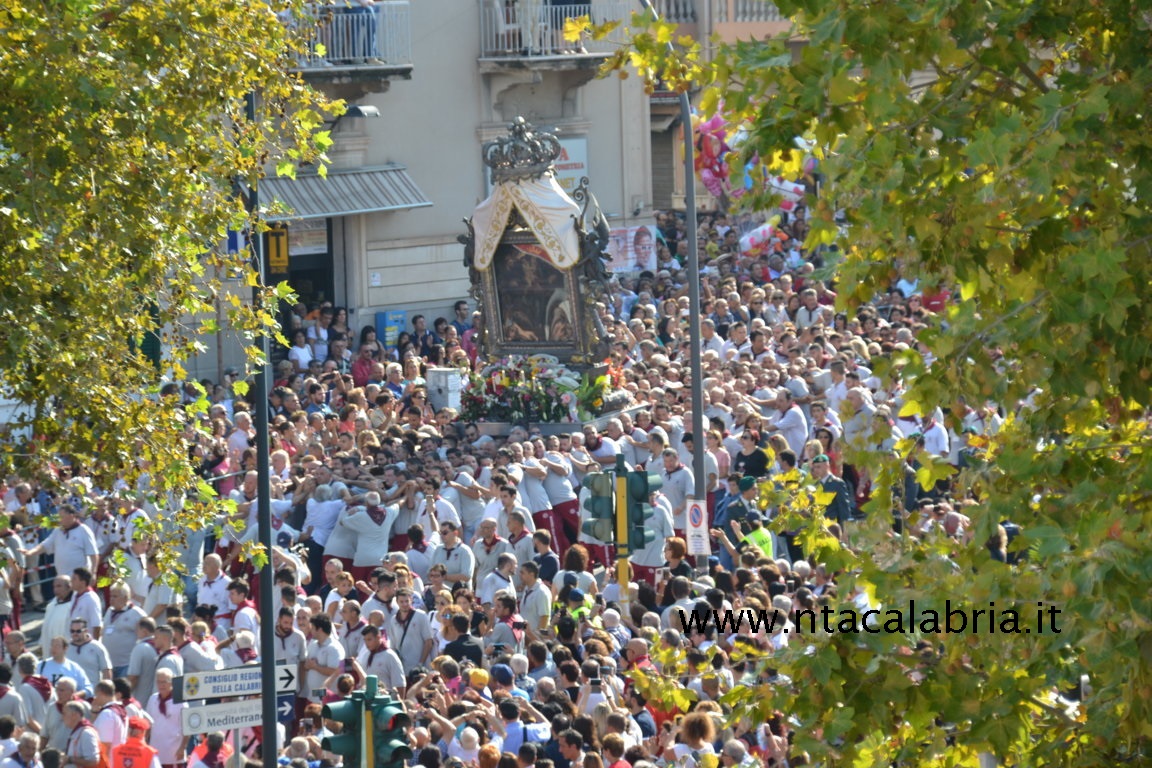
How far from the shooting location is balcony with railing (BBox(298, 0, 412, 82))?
31047mm

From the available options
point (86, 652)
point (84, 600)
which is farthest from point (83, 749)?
point (84, 600)

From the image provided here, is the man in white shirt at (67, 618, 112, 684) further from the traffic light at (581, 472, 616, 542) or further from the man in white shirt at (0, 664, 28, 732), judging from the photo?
the traffic light at (581, 472, 616, 542)

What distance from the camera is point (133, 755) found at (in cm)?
1209

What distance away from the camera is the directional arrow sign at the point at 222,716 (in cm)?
1113

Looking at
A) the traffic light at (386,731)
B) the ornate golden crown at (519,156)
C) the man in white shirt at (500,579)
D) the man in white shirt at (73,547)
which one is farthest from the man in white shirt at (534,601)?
the ornate golden crown at (519,156)

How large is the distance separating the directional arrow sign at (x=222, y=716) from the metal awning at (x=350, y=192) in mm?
18018

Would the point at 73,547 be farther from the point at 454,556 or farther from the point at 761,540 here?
the point at 761,540

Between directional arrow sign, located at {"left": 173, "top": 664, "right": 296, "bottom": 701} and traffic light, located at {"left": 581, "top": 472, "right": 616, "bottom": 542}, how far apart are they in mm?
2892

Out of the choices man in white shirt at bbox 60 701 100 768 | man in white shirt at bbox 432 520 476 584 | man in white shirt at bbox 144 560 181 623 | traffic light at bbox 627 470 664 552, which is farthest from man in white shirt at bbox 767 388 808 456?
man in white shirt at bbox 60 701 100 768

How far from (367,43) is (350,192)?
247cm

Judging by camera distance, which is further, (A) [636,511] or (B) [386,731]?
(A) [636,511]

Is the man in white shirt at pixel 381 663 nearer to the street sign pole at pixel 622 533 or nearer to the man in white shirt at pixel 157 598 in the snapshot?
the street sign pole at pixel 622 533

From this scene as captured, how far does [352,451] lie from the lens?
2019 cm

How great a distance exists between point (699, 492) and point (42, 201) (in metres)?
8.28
